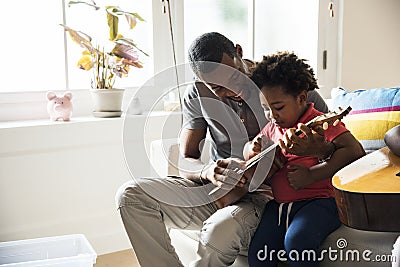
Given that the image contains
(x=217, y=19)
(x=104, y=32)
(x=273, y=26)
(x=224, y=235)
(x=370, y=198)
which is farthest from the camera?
(x=273, y=26)

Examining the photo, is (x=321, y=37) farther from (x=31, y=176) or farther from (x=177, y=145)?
(x=31, y=176)

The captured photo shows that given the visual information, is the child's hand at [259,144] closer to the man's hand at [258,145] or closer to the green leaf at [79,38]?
the man's hand at [258,145]

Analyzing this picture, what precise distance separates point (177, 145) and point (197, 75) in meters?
0.38

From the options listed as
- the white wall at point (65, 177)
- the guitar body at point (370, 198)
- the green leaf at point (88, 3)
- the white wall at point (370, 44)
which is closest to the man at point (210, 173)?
the guitar body at point (370, 198)

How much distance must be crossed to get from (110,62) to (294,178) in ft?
4.06

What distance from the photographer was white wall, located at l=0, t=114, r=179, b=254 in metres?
2.21

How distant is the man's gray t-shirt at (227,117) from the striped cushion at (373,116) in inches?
4.8

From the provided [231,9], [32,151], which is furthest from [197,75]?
[231,9]

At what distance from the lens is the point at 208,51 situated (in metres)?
1.57

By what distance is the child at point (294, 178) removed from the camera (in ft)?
4.59

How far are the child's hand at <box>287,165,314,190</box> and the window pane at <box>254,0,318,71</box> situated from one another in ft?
5.06

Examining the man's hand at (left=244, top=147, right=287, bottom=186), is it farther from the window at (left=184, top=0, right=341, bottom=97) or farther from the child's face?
the window at (left=184, top=0, right=341, bottom=97)

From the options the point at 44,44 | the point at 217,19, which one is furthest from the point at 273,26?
the point at 44,44

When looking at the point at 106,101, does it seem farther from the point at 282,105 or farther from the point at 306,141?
the point at 306,141
